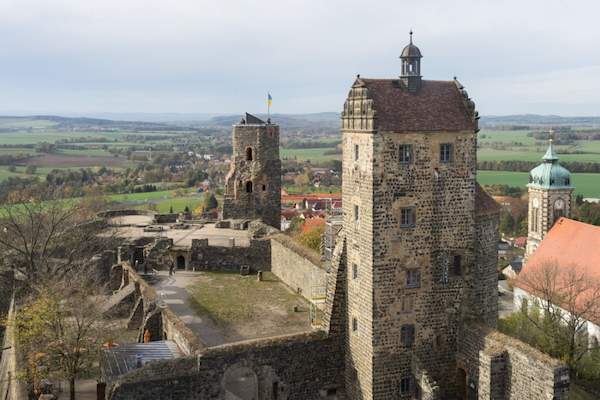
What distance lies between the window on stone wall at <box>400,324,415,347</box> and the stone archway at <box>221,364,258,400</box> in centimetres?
611

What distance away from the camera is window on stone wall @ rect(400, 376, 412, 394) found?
79.5 ft

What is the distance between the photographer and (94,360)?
1085 inches

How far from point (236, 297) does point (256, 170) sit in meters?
15.0

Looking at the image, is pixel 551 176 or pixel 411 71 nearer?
pixel 411 71

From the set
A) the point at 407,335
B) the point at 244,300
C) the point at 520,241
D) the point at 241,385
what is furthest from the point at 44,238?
the point at 520,241

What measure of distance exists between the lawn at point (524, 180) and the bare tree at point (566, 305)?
84002 mm

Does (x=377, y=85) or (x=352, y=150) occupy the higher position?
(x=377, y=85)

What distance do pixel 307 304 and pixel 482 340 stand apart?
497 inches

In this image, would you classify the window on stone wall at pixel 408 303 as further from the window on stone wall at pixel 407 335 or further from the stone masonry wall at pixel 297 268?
the stone masonry wall at pixel 297 268

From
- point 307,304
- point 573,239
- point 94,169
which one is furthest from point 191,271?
point 94,169

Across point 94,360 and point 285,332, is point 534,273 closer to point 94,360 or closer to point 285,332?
point 285,332

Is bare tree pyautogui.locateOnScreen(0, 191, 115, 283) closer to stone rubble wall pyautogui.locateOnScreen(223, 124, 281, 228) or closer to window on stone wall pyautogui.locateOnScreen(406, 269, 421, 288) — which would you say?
stone rubble wall pyautogui.locateOnScreen(223, 124, 281, 228)

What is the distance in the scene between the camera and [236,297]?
35969 millimetres

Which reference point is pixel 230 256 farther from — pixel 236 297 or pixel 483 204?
pixel 483 204
